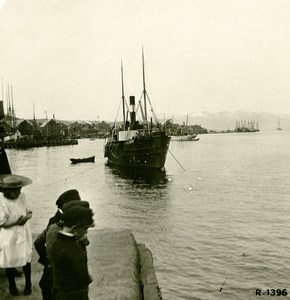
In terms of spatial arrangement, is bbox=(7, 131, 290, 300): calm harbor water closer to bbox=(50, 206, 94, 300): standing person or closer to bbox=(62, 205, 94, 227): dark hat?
bbox=(50, 206, 94, 300): standing person

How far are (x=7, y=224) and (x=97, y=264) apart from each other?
81.0 inches

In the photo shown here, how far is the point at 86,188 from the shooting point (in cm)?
3216

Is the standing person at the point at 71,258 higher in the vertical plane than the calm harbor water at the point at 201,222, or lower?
higher

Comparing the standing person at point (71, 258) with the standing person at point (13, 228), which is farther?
the standing person at point (13, 228)

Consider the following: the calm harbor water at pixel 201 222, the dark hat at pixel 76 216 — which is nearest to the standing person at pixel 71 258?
the dark hat at pixel 76 216

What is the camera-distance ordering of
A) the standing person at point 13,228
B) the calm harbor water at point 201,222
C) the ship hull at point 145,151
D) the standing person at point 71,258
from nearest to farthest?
the standing person at point 71,258 → the standing person at point 13,228 → the calm harbor water at point 201,222 → the ship hull at point 145,151

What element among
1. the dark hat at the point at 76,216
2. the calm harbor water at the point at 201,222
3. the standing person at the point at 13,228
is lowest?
the calm harbor water at the point at 201,222

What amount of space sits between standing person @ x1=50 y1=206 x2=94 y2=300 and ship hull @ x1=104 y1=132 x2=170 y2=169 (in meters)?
34.8

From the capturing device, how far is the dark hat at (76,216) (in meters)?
3.20

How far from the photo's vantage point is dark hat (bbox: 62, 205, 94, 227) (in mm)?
3203

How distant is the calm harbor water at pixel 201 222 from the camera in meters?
10.7

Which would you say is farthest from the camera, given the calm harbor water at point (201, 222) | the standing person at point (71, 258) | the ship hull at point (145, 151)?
the ship hull at point (145, 151)

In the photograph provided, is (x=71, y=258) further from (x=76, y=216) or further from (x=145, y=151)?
(x=145, y=151)

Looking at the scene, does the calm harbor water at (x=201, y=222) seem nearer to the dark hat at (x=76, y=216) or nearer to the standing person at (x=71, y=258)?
the standing person at (x=71, y=258)
